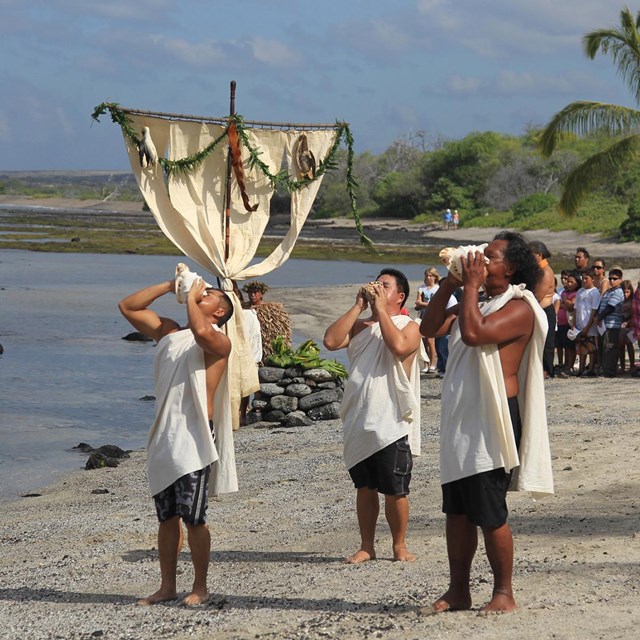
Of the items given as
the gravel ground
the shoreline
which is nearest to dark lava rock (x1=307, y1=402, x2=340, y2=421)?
the gravel ground

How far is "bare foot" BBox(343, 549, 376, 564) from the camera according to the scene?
296 inches

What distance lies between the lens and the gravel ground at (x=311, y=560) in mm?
6211

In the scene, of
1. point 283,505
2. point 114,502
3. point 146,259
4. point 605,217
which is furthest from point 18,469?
point 605,217

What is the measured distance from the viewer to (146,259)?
50906 mm

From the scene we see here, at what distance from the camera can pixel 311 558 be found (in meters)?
7.89

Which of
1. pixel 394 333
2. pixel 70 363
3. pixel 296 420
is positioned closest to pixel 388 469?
pixel 394 333

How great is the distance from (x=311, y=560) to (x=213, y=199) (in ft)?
20.2

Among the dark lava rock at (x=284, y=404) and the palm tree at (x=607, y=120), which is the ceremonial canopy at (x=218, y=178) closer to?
the dark lava rock at (x=284, y=404)

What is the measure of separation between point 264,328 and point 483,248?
9.36m

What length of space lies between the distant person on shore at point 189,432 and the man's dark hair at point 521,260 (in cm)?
160

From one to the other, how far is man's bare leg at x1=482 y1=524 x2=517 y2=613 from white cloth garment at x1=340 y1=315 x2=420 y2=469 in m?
1.55

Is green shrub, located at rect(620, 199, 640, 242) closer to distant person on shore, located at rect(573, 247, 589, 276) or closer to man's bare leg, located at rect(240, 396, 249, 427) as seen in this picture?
distant person on shore, located at rect(573, 247, 589, 276)

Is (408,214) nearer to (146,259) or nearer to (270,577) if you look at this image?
(146,259)

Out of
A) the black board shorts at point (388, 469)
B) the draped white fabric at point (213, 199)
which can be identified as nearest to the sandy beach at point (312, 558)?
the black board shorts at point (388, 469)
